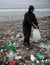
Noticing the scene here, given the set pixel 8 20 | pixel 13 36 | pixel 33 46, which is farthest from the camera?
pixel 8 20

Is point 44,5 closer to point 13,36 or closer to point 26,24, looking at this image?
point 13,36

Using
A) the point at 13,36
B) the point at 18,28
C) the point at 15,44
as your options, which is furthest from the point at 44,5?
the point at 15,44

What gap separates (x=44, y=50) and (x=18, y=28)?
3294 millimetres

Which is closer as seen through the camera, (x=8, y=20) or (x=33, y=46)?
(x=33, y=46)

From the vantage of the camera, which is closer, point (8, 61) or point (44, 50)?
point (8, 61)

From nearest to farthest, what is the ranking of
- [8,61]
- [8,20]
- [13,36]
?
[8,61] → [13,36] → [8,20]

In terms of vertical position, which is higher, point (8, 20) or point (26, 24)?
point (26, 24)

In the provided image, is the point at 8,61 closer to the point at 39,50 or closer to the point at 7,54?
the point at 7,54

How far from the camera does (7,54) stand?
606 centimetres

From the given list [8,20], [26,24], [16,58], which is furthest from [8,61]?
[8,20]

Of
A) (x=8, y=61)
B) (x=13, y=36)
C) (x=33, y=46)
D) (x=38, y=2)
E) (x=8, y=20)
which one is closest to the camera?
(x=8, y=61)

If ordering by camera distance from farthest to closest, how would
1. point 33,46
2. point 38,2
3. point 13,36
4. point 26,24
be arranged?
point 38,2 → point 13,36 → point 33,46 → point 26,24

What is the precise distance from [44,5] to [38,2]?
46 centimetres

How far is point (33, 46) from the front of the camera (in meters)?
7.05
